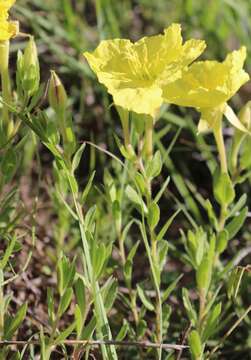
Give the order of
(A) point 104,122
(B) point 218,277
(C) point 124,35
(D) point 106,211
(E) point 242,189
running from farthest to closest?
(C) point 124,35
(A) point 104,122
(E) point 242,189
(D) point 106,211
(B) point 218,277

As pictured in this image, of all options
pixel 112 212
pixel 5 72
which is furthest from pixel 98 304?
pixel 5 72

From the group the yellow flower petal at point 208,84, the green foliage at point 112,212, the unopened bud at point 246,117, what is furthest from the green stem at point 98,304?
the unopened bud at point 246,117

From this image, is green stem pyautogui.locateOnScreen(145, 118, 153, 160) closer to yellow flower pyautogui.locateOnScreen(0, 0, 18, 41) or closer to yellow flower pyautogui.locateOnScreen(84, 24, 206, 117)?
yellow flower pyautogui.locateOnScreen(84, 24, 206, 117)

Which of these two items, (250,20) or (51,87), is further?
(250,20)

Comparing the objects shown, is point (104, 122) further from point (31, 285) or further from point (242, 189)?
point (31, 285)

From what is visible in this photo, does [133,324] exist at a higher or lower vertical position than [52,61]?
lower

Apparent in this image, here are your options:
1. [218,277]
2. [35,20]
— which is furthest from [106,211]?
[35,20]

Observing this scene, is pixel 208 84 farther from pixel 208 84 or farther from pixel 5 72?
pixel 5 72

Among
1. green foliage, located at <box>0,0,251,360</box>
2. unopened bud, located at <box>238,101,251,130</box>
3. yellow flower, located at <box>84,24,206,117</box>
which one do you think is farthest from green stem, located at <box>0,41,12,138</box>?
unopened bud, located at <box>238,101,251,130</box>
